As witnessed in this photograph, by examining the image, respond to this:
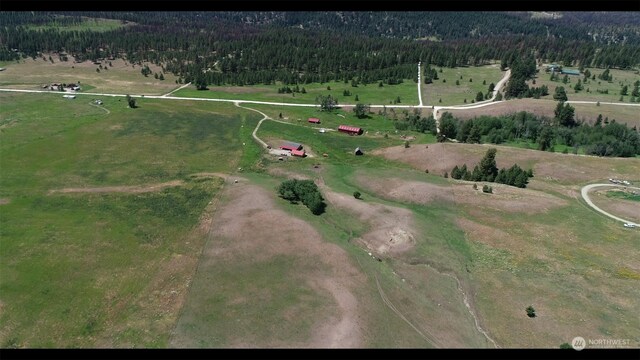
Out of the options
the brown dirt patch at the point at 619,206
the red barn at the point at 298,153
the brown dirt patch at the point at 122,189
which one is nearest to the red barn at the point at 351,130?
the red barn at the point at 298,153

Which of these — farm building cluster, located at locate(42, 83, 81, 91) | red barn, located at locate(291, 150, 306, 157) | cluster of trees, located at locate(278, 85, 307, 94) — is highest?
cluster of trees, located at locate(278, 85, 307, 94)

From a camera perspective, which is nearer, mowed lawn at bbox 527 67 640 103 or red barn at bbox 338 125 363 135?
red barn at bbox 338 125 363 135

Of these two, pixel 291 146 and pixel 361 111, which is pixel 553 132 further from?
pixel 291 146

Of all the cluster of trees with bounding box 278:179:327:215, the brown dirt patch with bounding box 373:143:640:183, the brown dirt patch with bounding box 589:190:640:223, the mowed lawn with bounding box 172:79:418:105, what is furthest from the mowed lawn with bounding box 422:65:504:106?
the cluster of trees with bounding box 278:179:327:215

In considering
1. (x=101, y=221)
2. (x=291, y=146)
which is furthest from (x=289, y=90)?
(x=101, y=221)

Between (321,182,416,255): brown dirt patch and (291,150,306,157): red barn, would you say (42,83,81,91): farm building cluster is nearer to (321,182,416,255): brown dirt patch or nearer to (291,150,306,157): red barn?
(291,150,306,157): red barn
